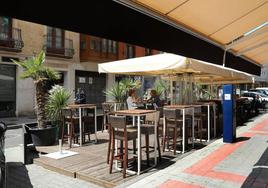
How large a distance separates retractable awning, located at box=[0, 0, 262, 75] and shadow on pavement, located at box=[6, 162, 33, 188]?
433 centimetres

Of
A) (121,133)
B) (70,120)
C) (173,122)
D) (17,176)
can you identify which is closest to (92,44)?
(70,120)

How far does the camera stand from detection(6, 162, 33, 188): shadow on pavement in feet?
19.6

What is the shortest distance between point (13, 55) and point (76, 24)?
2059 cm

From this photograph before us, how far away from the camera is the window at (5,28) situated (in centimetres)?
2024

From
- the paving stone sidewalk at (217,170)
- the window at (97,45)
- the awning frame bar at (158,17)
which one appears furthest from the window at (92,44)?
the awning frame bar at (158,17)

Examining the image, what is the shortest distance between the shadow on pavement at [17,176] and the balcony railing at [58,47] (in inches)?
670

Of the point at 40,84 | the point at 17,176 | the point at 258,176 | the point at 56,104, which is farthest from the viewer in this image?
the point at 56,104

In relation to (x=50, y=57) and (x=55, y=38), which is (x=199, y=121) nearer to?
(x=50, y=57)

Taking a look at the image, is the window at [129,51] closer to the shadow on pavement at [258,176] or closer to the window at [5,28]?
the window at [5,28]

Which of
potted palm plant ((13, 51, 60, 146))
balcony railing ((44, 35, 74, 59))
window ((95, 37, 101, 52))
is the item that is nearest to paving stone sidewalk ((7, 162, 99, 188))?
potted palm plant ((13, 51, 60, 146))

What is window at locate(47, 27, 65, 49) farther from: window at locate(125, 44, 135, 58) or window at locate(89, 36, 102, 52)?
window at locate(125, 44, 135, 58)

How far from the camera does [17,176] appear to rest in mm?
6559

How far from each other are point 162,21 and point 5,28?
65.5ft

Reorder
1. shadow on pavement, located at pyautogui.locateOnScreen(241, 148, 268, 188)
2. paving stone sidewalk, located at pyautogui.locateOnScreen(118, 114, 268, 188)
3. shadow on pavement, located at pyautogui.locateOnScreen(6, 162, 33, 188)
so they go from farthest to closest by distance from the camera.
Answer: shadow on pavement, located at pyautogui.locateOnScreen(6, 162, 33, 188), paving stone sidewalk, located at pyautogui.locateOnScreen(118, 114, 268, 188), shadow on pavement, located at pyautogui.locateOnScreen(241, 148, 268, 188)
